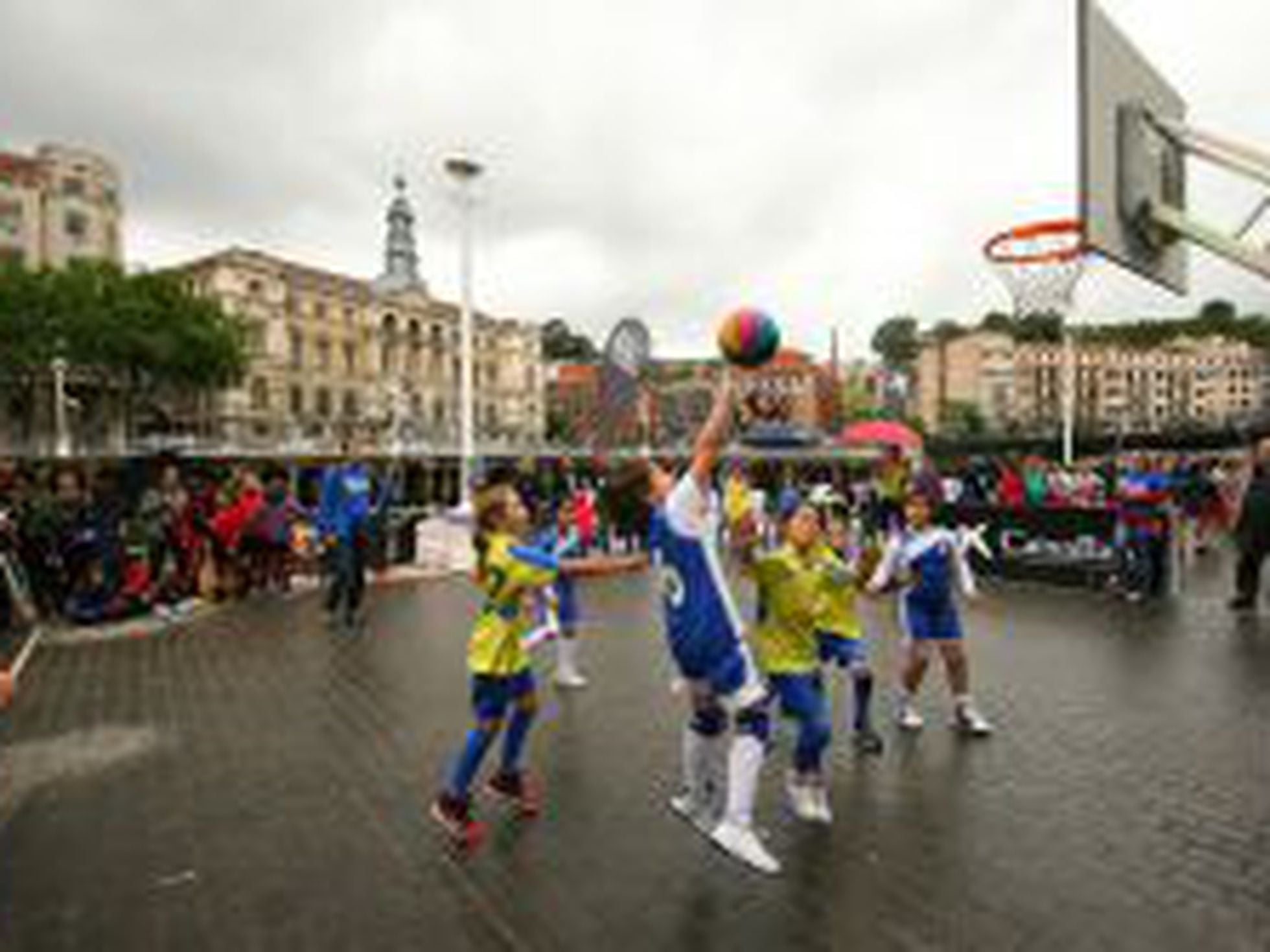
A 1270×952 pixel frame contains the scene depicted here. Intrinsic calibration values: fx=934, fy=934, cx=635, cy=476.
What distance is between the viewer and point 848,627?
6094mm

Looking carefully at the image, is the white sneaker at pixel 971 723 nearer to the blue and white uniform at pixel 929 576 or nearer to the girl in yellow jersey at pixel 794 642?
the blue and white uniform at pixel 929 576

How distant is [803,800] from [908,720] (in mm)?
2032

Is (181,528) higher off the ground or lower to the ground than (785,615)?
lower

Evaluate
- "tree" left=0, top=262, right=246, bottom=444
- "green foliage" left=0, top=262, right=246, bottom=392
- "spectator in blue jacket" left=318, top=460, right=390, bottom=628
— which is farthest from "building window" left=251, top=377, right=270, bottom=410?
"spectator in blue jacket" left=318, top=460, right=390, bottom=628

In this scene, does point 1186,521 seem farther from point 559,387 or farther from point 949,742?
point 559,387

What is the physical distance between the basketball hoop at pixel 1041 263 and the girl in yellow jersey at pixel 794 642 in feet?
66.0

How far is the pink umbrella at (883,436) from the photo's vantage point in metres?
15.8

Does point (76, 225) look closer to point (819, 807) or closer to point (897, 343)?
point (819, 807)

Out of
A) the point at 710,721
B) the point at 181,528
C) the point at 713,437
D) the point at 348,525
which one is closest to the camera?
the point at 713,437

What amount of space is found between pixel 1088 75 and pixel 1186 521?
40.6 feet

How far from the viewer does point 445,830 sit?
15.9ft

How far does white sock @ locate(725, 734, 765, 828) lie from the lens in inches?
173

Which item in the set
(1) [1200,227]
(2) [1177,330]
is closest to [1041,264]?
(1) [1200,227]

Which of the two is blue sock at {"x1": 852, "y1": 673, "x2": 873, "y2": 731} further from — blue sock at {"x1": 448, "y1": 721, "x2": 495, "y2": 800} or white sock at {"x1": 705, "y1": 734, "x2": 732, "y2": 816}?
blue sock at {"x1": 448, "y1": 721, "x2": 495, "y2": 800}
